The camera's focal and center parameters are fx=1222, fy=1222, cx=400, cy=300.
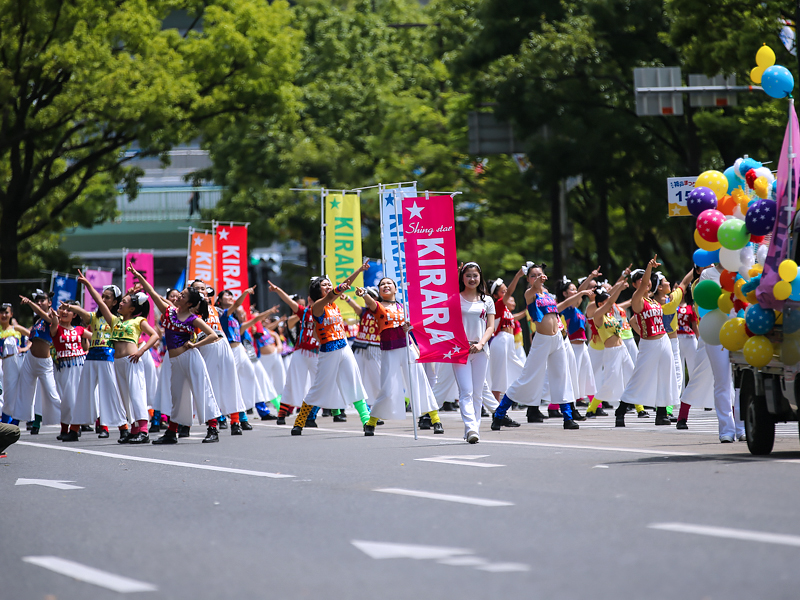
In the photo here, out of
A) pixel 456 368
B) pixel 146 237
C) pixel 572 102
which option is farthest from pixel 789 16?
pixel 146 237

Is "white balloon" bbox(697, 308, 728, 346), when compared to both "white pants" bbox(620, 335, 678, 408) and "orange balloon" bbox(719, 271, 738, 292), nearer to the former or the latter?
"orange balloon" bbox(719, 271, 738, 292)

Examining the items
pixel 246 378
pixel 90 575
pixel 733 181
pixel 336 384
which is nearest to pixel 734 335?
pixel 733 181

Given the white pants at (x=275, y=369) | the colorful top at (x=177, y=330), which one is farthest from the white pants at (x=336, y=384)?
the white pants at (x=275, y=369)

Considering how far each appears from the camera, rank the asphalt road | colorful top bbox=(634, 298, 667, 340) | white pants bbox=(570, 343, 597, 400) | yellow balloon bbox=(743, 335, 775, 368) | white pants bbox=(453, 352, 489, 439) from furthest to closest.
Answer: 1. white pants bbox=(570, 343, 597, 400)
2. colorful top bbox=(634, 298, 667, 340)
3. white pants bbox=(453, 352, 489, 439)
4. yellow balloon bbox=(743, 335, 775, 368)
5. the asphalt road

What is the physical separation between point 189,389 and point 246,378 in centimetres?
410

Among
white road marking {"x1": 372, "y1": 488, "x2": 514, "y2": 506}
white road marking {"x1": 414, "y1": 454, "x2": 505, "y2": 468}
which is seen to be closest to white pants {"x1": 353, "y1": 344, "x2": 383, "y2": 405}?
white road marking {"x1": 414, "y1": 454, "x2": 505, "y2": 468}

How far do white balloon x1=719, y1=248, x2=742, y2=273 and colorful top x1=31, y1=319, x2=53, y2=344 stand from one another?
9.88 meters

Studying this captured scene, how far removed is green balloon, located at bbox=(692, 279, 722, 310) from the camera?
10719 mm

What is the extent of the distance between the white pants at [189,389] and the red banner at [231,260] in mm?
7315

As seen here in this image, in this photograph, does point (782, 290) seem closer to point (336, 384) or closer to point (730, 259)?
point (730, 259)

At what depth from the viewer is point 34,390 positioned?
1733 cm

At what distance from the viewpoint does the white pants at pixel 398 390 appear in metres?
13.8

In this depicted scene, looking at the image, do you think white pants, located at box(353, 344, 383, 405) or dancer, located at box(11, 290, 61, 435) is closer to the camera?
dancer, located at box(11, 290, 61, 435)

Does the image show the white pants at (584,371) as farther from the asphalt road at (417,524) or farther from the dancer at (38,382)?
the dancer at (38,382)
